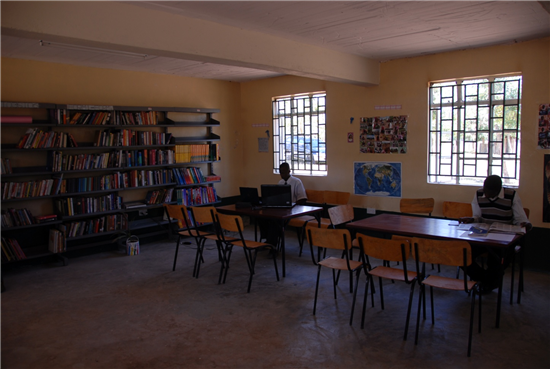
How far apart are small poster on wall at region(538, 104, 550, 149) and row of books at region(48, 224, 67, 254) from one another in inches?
258

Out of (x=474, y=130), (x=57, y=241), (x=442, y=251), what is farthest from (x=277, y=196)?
(x=57, y=241)

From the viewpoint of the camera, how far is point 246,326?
157 inches

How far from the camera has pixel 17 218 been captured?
5.83 m

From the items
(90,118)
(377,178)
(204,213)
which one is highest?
(90,118)

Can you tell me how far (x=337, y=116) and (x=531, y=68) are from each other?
2919 millimetres

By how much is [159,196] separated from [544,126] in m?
5.87

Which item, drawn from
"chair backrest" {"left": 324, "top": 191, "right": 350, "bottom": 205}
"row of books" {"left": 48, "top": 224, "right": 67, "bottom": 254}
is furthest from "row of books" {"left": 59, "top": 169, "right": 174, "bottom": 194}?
"chair backrest" {"left": 324, "top": 191, "right": 350, "bottom": 205}

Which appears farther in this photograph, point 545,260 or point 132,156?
point 132,156

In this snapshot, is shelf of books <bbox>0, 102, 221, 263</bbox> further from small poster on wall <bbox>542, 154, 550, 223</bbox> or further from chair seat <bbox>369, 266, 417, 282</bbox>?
small poster on wall <bbox>542, 154, 550, 223</bbox>

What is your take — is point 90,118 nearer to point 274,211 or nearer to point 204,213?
point 204,213

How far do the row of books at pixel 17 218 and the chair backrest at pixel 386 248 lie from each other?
4706 millimetres

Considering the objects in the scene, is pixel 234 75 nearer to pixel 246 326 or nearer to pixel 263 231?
pixel 263 231

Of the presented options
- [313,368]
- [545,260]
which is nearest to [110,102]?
[313,368]

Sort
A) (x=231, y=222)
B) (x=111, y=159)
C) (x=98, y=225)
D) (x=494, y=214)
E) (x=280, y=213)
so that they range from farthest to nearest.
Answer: (x=111, y=159) < (x=98, y=225) < (x=280, y=213) < (x=231, y=222) < (x=494, y=214)
